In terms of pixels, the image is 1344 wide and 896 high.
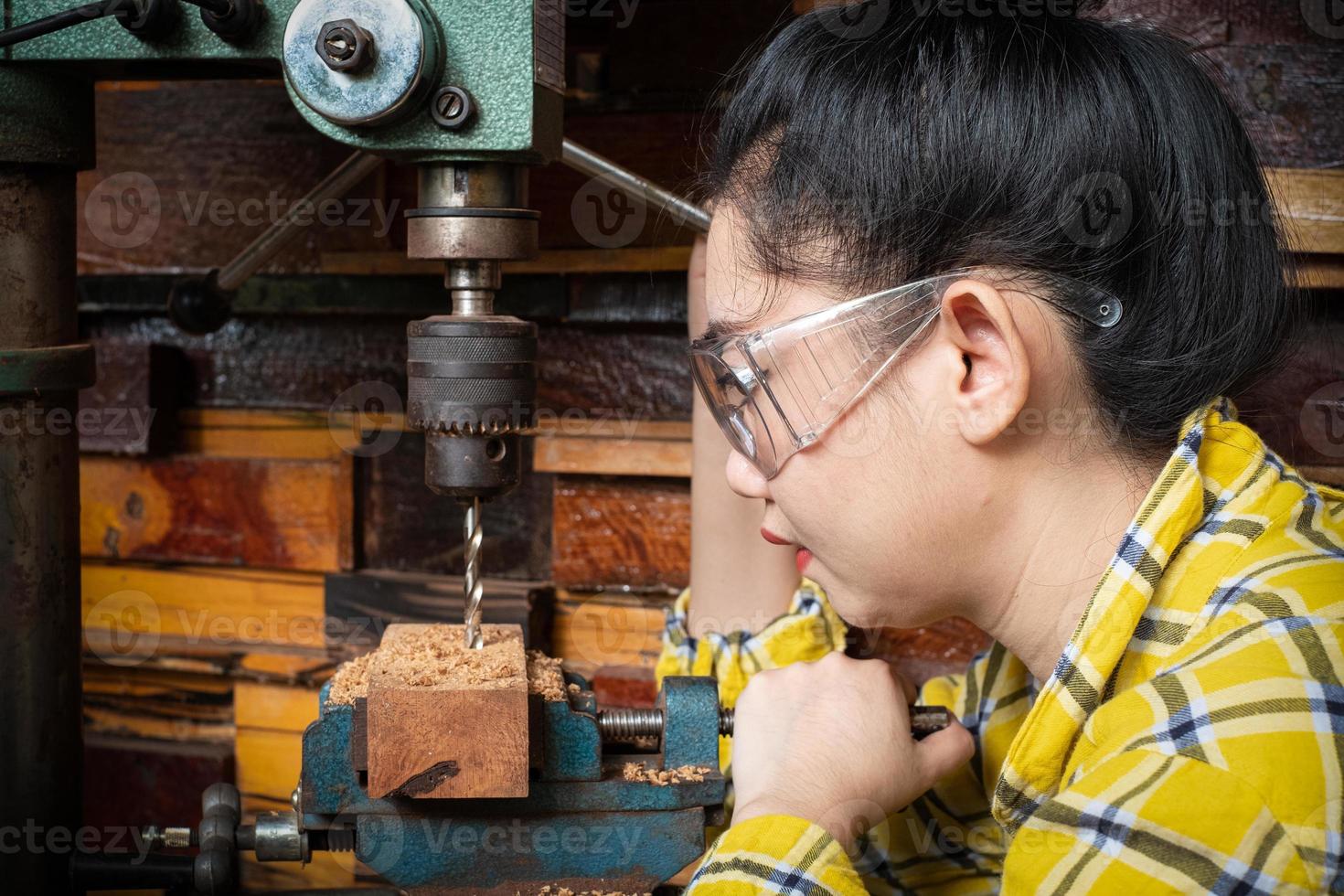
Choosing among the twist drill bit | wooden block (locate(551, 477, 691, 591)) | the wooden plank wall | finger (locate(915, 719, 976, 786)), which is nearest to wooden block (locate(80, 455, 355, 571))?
the wooden plank wall

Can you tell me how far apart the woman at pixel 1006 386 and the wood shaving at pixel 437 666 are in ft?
0.66

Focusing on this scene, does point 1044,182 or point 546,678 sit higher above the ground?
point 1044,182

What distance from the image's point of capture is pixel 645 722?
0.94 metres

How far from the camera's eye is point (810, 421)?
2.85ft

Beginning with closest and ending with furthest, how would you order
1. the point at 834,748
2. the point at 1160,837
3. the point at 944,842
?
the point at 1160,837, the point at 834,748, the point at 944,842

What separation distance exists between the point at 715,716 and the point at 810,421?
254 mm

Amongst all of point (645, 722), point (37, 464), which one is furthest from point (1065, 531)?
point (37, 464)

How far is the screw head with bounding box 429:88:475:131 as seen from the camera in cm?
85

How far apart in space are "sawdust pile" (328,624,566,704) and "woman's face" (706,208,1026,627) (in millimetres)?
233

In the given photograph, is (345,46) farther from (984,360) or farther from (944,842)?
(944,842)

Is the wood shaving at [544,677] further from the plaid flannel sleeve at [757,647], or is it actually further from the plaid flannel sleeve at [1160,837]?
the plaid flannel sleeve at [1160,837]

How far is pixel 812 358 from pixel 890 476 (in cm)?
10

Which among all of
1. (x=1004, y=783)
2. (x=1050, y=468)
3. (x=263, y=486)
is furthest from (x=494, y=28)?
(x=263, y=486)

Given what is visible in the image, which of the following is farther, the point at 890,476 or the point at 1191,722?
the point at 890,476
